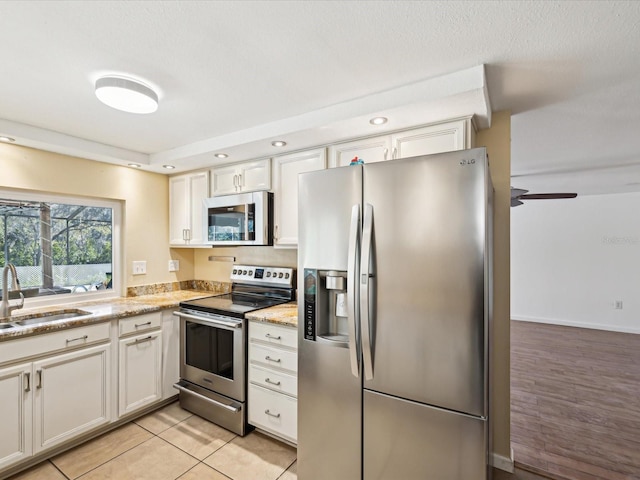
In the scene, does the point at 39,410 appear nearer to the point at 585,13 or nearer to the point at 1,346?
the point at 1,346

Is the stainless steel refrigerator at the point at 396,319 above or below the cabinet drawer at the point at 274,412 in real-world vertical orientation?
above

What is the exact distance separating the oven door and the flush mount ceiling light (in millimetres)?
1512

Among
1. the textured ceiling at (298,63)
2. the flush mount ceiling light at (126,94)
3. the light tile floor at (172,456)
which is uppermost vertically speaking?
the textured ceiling at (298,63)

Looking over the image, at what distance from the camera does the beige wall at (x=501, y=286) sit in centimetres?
205

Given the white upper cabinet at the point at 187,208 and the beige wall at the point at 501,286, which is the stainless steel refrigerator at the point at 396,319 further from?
the white upper cabinet at the point at 187,208

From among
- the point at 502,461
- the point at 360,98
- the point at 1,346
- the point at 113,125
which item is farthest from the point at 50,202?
the point at 502,461

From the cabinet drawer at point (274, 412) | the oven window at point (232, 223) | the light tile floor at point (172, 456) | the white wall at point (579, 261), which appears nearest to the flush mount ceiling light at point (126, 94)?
the oven window at point (232, 223)

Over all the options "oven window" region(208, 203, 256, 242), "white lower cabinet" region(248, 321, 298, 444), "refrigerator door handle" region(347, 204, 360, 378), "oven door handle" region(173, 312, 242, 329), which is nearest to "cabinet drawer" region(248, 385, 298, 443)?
"white lower cabinet" region(248, 321, 298, 444)

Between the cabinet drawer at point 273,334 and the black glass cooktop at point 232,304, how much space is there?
15cm

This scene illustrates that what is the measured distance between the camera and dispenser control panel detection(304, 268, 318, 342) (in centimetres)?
182

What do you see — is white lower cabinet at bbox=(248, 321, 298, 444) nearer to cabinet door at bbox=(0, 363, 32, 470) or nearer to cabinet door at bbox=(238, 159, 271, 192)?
cabinet door at bbox=(238, 159, 271, 192)

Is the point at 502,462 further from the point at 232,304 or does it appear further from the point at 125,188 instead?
the point at 125,188

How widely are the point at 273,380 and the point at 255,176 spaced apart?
1673mm

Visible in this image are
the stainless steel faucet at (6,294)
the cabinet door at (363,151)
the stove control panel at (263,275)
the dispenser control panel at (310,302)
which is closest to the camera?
the dispenser control panel at (310,302)
